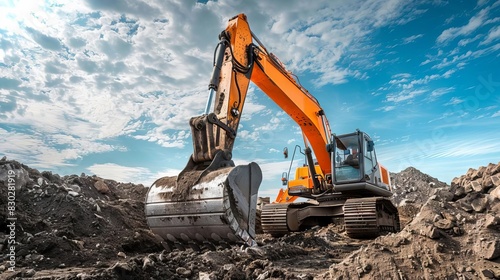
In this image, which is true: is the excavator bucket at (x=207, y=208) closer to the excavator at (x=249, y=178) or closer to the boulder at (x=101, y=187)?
the excavator at (x=249, y=178)

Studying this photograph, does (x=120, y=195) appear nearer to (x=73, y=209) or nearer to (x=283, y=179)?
(x=73, y=209)

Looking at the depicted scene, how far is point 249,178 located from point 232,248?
0.94 meters

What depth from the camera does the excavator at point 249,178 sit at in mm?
4824

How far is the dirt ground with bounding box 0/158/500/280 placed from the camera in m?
3.94

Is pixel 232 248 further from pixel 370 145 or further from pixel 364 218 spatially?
pixel 370 145

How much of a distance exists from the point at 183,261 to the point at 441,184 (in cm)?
1807

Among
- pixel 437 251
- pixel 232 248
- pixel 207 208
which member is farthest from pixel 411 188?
pixel 207 208

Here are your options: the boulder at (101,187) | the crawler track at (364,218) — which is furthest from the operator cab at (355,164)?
the boulder at (101,187)

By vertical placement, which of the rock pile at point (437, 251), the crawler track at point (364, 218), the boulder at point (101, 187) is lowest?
the rock pile at point (437, 251)

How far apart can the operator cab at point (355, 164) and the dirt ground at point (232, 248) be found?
1.24m

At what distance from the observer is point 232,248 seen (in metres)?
4.80

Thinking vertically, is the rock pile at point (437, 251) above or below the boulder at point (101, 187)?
below

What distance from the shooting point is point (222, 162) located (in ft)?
17.5

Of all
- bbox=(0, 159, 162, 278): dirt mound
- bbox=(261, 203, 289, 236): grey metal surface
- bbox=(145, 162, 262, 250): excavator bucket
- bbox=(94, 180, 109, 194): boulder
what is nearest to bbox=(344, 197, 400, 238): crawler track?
bbox=(261, 203, 289, 236): grey metal surface
